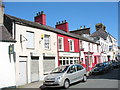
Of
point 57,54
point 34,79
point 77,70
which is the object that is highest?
point 57,54

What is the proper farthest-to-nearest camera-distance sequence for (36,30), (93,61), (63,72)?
(93,61) → (36,30) → (63,72)

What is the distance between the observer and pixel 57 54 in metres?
17.2

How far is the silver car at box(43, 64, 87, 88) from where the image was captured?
404 inches

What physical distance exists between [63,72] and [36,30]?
5823 millimetres

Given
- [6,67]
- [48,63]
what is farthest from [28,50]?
[48,63]

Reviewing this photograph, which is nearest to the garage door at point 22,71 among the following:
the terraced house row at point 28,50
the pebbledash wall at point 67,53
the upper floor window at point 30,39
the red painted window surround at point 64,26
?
the terraced house row at point 28,50

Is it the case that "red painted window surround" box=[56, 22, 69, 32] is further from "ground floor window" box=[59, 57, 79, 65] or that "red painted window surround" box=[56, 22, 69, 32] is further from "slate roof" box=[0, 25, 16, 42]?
"slate roof" box=[0, 25, 16, 42]

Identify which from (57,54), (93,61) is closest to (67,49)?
(57,54)

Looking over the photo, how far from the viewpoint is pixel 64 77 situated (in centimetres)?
1052

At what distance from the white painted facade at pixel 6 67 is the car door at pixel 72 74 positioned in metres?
4.47

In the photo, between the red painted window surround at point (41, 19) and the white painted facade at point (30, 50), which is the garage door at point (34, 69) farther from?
the red painted window surround at point (41, 19)

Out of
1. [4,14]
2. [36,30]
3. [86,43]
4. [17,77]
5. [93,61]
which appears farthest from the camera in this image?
[93,61]

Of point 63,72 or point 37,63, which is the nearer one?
point 63,72

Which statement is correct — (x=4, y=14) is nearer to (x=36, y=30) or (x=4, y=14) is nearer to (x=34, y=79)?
(x=36, y=30)
